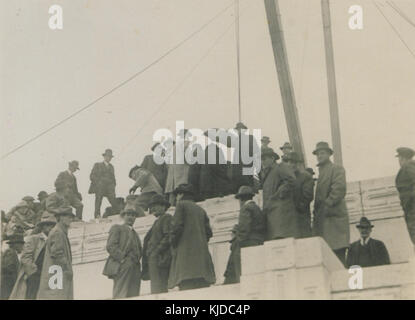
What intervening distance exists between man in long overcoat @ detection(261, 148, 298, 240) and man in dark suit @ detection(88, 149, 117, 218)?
5439 millimetres

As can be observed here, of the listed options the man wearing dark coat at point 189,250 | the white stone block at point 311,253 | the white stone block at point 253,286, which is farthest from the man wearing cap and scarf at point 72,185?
the white stone block at point 311,253

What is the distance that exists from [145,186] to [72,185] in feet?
6.90

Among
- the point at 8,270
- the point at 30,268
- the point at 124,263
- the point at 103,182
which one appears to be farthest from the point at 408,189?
the point at 103,182

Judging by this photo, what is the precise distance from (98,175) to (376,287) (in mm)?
7769

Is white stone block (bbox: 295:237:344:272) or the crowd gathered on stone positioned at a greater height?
the crowd gathered on stone

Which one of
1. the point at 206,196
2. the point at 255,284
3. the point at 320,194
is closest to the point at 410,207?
the point at 320,194

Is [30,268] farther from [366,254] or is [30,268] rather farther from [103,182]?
[366,254]

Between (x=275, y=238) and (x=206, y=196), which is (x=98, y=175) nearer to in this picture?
(x=206, y=196)

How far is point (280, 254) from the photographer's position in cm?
936

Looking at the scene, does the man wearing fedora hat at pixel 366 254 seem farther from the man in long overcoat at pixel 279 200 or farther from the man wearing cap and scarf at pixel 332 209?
the man in long overcoat at pixel 279 200

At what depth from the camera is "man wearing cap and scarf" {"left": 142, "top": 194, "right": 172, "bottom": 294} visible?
34.5 ft

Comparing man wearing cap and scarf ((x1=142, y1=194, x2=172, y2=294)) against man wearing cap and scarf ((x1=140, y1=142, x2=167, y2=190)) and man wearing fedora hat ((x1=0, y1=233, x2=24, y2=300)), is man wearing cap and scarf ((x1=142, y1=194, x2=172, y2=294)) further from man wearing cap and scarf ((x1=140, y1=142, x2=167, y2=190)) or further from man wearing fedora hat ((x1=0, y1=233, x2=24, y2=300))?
man wearing cap and scarf ((x1=140, y1=142, x2=167, y2=190))

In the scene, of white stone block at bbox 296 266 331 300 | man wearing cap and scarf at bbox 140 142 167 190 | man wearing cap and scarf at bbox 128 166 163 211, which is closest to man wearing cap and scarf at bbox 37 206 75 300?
man wearing cap and scarf at bbox 128 166 163 211

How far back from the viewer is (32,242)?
11617 mm
